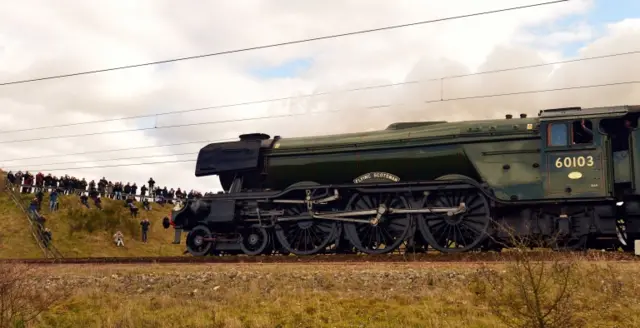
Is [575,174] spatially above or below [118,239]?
above

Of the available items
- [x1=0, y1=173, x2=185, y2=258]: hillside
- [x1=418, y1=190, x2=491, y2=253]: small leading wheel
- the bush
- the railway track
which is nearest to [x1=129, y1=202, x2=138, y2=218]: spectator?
[x1=0, y1=173, x2=185, y2=258]: hillside

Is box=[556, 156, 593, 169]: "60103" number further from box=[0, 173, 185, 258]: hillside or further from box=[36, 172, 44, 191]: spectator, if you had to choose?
box=[36, 172, 44, 191]: spectator

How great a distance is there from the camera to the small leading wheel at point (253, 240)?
63.8 feet

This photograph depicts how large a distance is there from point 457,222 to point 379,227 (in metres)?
2.49

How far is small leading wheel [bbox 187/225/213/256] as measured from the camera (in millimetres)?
20219

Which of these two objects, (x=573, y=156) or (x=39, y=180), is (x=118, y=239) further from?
(x=573, y=156)

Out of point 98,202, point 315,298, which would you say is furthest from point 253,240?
point 98,202

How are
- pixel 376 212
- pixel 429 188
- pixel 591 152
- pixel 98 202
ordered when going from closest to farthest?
1. pixel 591 152
2. pixel 429 188
3. pixel 376 212
4. pixel 98 202

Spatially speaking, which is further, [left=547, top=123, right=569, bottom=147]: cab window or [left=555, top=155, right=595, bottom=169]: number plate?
[left=547, top=123, right=569, bottom=147]: cab window

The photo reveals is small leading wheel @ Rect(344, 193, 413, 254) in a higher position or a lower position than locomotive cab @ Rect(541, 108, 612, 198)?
lower

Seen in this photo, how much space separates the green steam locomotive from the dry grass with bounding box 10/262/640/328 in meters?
2.65

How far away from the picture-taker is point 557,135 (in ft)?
51.5

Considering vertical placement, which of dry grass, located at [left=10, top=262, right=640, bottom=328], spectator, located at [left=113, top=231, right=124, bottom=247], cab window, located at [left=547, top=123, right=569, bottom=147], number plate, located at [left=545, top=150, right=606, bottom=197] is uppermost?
cab window, located at [left=547, top=123, right=569, bottom=147]

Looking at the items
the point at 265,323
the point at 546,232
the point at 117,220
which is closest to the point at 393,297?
the point at 265,323
